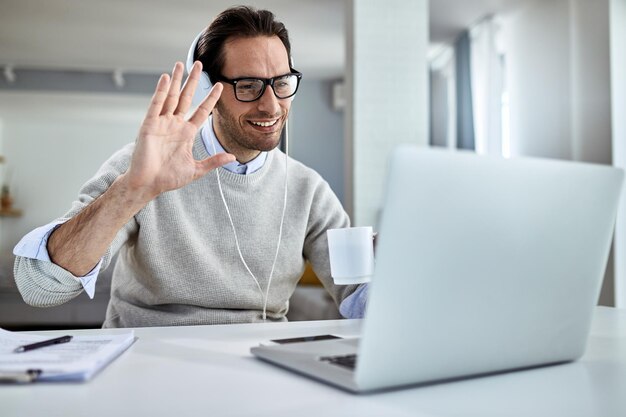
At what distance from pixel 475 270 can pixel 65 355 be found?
46cm

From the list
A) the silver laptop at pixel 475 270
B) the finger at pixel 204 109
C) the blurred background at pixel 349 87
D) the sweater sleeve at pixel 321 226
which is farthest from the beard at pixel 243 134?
the blurred background at pixel 349 87

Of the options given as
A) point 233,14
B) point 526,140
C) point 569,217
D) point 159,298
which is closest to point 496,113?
point 526,140

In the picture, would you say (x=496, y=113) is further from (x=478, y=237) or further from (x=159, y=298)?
(x=478, y=237)

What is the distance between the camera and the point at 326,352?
2.48 ft

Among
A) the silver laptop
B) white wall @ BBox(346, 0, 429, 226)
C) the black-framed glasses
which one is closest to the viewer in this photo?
the silver laptop

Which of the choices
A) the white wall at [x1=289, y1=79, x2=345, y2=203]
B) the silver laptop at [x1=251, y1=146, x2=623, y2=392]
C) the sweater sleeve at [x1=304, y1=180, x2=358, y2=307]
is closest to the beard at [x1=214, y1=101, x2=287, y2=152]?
the sweater sleeve at [x1=304, y1=180, x2=358, y2=307]

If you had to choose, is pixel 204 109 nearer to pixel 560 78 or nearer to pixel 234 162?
pixel 234 162

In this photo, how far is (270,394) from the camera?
62cm

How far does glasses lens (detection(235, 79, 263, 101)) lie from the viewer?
1514mm

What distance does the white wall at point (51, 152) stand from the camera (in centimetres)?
862

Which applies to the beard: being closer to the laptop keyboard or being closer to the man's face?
the man's face

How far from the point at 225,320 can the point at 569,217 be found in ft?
2.81

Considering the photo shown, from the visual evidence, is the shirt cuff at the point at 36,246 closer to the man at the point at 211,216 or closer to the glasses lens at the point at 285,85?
the man at the point at 211,216

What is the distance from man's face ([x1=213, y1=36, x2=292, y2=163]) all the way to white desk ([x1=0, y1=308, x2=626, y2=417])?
79 cm
